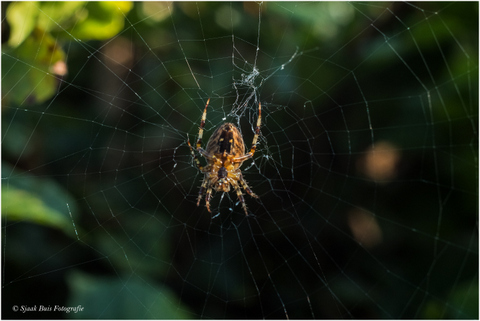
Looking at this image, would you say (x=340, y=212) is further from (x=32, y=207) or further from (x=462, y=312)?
(x=32, y=207)

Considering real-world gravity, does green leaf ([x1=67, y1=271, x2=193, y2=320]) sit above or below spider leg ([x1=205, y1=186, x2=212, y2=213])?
above

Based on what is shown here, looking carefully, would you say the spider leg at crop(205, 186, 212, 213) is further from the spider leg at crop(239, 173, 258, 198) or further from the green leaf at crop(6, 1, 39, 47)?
the green leaf at crop(6, 1, 39, 47)

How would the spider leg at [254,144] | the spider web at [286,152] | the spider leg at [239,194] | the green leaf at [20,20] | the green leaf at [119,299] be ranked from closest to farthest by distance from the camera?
the green leaf at [20,20] < the green leaf at [119,299] < the spider web at [286,152] < the spider leg at [254,144] < the spider leg at [239,194]

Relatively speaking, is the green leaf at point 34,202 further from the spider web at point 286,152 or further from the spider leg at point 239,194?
the spider leg at point 239,194

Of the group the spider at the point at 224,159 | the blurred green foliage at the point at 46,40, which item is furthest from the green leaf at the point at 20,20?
the spider at the point at 224,159

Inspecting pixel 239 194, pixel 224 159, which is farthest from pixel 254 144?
pixel 239 194

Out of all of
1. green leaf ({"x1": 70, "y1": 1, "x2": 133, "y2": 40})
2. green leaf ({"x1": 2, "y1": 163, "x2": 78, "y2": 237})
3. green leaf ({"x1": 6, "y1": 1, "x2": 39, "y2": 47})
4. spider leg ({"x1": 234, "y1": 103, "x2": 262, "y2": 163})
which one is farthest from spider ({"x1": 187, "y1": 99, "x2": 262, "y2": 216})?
green leaf ({"x1": 6, "y1": 1, "x2": 39, "y2": 47})
